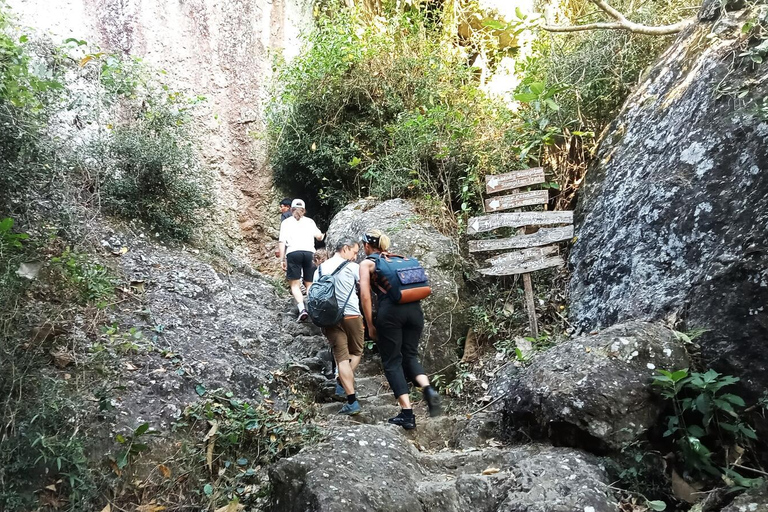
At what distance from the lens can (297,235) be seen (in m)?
7.39

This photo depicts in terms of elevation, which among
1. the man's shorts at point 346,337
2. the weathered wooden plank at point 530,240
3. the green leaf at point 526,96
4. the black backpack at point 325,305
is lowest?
the man's shorts at point 346,337

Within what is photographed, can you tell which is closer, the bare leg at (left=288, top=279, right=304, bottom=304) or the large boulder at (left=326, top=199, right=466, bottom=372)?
the large boulder at (left=326, top=199, right=466, bottom=372)

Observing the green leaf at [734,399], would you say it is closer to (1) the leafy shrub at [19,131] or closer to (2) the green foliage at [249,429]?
(2) the green foliage at [249,429]

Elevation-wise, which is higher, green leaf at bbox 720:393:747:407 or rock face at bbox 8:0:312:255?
rock face at bbox 8:0:312:255

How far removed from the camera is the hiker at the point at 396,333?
4844 mm

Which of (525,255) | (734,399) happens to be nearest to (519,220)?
(525,255)

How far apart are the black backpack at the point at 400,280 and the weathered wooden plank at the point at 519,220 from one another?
1666 millimetres

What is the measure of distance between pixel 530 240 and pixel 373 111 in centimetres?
→ 461

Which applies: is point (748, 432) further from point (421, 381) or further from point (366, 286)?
point (366, 286)

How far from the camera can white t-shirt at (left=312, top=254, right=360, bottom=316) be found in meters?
5.27

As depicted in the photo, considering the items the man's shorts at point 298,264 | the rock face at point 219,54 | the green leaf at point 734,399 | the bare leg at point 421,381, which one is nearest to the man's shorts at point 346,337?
the bare leg at point 421,381

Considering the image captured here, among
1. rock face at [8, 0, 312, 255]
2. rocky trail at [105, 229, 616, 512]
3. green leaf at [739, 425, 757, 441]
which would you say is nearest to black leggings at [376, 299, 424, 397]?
rocky trail at [105, 229, 616, 512]

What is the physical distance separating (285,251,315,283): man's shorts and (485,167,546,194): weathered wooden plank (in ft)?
8.99

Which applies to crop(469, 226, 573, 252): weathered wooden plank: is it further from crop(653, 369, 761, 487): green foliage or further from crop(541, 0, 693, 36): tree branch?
crop(541, 0, 693, 36): tree branch
